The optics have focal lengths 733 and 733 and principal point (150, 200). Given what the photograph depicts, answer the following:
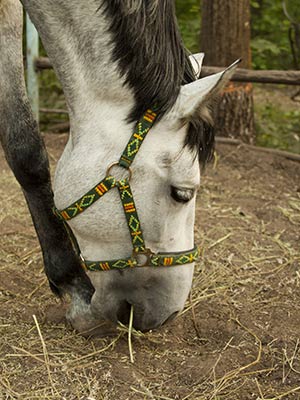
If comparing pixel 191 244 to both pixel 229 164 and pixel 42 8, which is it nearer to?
pixel 42 8

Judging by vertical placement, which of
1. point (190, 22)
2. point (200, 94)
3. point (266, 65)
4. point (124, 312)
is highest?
point (200, 94)

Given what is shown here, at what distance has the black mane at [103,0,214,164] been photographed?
2.41 meters

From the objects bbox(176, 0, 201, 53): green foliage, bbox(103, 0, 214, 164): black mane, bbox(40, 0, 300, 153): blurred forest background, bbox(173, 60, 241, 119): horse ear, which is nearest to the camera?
bbox(173, 60, 241, 119): horse ear

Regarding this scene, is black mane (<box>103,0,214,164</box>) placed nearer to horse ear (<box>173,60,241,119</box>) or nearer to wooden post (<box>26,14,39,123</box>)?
horse ear (<box>173,60,241,119</box>)

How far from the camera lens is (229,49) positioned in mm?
5824

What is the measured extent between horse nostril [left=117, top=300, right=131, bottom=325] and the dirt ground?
128 mm

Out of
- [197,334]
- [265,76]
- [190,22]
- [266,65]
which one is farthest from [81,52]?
[266,65]

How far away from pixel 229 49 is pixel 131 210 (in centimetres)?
365

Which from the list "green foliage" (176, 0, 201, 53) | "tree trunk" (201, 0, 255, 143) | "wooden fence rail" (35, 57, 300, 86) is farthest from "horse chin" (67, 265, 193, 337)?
"green foliage" (176, 0, 201, 53)

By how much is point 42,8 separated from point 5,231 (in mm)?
1835

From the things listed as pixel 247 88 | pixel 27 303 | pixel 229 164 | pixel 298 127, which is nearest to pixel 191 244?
pixel 27 303

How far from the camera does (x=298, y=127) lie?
678 cm

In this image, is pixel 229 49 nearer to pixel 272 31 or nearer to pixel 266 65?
pixel 266 65

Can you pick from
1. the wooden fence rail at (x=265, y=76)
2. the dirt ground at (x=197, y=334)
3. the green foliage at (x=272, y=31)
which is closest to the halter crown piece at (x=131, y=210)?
the dirt ground at (x=197, y=334)
